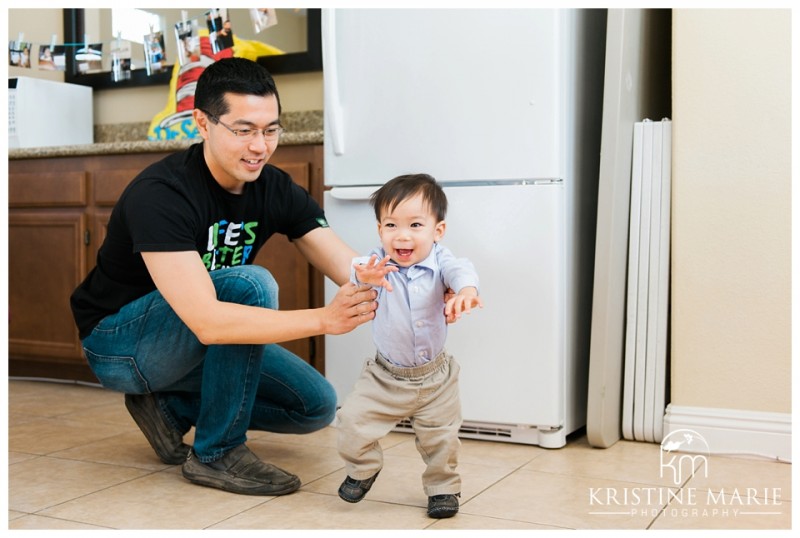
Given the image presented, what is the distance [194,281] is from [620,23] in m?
1.18

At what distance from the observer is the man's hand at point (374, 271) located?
4.74 ft

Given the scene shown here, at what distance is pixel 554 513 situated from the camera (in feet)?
5.17

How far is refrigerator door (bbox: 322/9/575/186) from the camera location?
6.80ft

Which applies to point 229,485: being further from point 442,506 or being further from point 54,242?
point 54,242

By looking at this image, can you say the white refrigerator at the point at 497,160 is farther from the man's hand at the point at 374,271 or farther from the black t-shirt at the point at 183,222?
the man's hand at the point at 374,271

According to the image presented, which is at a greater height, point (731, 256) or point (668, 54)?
point (668, 54)

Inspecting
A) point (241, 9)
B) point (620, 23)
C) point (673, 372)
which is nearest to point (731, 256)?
point (673, 372)

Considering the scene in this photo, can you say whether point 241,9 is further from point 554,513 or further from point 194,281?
point 554,513

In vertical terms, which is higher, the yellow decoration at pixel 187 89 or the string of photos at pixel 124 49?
the string of photos at pixel 124 49

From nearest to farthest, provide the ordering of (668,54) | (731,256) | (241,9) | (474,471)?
(474,471), (731,256), (668,54), (241,9)

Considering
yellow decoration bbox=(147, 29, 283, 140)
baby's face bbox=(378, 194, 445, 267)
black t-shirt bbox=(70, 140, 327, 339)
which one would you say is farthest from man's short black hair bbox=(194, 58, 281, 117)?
yellow decoration bbox=(147, 29, 283, 140)

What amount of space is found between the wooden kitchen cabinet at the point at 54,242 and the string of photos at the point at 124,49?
590 mm

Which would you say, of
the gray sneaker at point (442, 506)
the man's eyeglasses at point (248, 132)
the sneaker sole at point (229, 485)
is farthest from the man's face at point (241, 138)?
the gray sneaker at point (442, 506)

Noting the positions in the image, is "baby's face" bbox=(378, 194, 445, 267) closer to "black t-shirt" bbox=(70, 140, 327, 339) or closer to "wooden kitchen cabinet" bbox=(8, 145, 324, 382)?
"black t-shirt" bbox=(70, 140, 327, 339)
